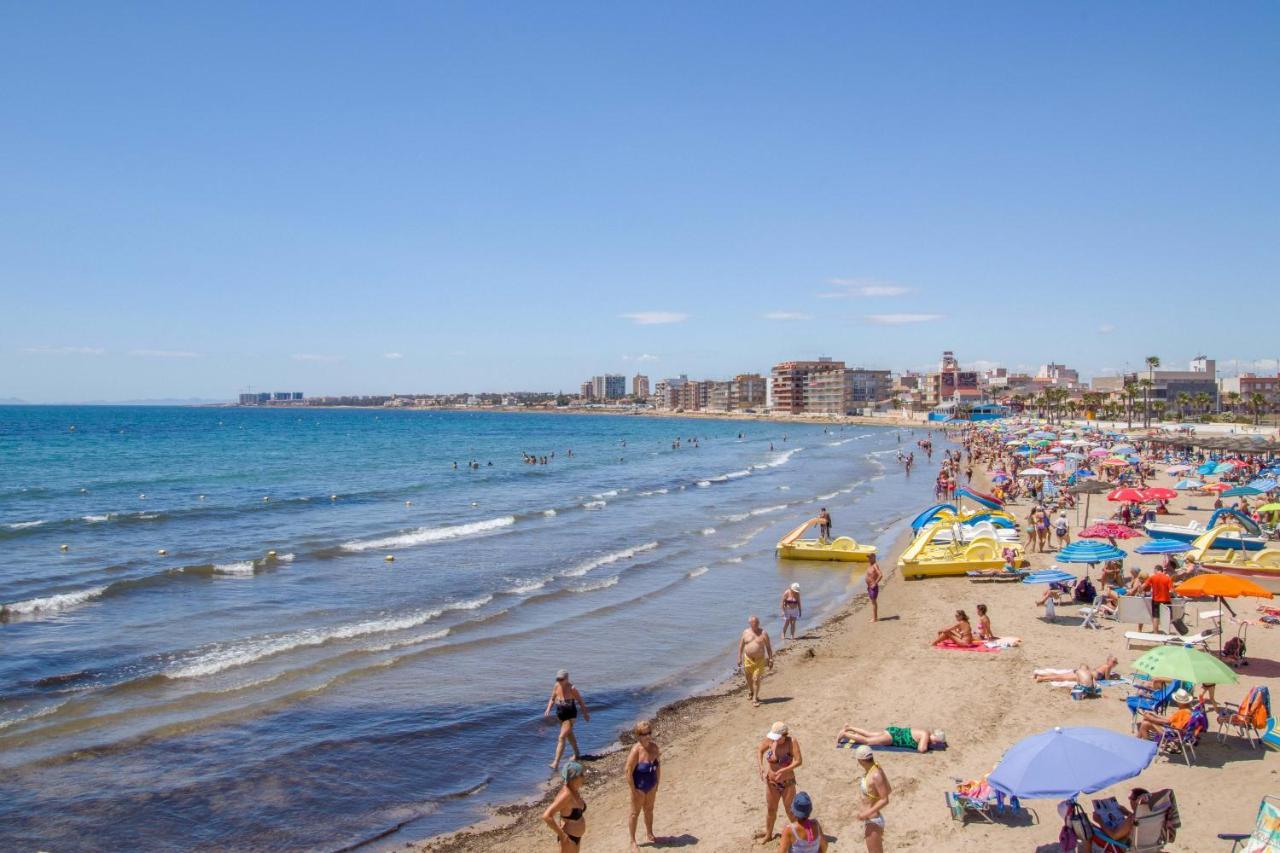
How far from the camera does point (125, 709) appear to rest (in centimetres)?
1374

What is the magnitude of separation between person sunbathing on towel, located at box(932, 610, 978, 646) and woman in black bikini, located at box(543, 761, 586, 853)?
9.96m

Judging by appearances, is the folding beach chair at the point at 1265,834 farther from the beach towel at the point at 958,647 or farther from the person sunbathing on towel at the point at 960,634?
the person sunbathing on towel at the point at 960,634

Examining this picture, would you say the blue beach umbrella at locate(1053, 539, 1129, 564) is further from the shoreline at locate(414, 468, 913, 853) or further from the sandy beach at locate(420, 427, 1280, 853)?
the shoreline at locate(414, 468, 913, 853)

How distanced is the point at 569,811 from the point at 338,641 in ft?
36.9

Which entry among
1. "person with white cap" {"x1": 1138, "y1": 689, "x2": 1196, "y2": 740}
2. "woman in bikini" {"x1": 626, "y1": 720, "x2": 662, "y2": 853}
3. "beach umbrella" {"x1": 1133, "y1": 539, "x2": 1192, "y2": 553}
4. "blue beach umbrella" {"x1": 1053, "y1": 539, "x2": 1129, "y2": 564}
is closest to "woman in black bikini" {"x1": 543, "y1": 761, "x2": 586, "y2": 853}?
"woman in bikini" {"x1": 626, "y1": 720, "x2": 662, "y2": 853}

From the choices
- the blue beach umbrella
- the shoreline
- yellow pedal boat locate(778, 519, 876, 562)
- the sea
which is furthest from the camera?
yellow pedal boat locate(778, 519, 876, 562)

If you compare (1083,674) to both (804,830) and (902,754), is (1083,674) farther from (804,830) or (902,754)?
(804,830)

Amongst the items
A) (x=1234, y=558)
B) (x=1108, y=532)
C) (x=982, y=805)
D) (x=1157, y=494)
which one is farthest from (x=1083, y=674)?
(x=1157, y=494)

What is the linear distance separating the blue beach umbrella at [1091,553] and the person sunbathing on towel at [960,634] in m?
2.73

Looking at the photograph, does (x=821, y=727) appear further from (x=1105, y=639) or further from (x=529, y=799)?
(x=1105, y=639)

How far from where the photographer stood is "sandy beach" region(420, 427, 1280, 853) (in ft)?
29.2

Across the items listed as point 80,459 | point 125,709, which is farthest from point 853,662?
point 80,459

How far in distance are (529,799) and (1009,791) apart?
19.4 feet

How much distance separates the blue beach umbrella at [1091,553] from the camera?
16844 mm
